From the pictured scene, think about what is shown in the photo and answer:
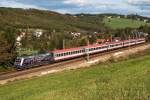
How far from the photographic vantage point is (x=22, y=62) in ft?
181

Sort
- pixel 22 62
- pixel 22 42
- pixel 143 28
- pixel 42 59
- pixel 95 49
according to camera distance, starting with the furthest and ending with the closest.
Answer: pixel 143 28 → pixel 22 42 → pixel 95 49 → pixel 42 59 → pixel 22 62

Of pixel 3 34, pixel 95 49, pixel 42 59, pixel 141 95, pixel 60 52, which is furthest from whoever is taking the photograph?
pixel 95 49

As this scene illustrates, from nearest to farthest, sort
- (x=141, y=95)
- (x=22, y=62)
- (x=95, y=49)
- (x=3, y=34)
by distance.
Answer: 1. (x=141, y=95)
2. (x=22, y=62)
3. (x=3, y=34)
4. (x=95, y=49)

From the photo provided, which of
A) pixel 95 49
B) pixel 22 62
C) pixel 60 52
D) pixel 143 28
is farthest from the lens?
pixel 143 28

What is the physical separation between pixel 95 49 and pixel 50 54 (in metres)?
20.5

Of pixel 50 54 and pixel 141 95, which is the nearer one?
pixel 141 95

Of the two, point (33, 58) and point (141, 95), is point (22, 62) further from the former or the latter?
point (141, 95)

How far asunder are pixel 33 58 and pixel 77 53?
17425mm

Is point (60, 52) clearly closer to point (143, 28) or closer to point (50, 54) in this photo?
point (50, 54)

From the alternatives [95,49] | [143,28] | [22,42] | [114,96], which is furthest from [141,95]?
[143,28]

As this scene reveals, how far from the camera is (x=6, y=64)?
204 feet

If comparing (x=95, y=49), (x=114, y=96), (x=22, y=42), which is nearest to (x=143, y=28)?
(x=22, y=42)

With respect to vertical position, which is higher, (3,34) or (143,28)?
(3,34)

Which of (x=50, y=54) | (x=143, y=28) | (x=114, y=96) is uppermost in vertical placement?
(x=114, y=96)
